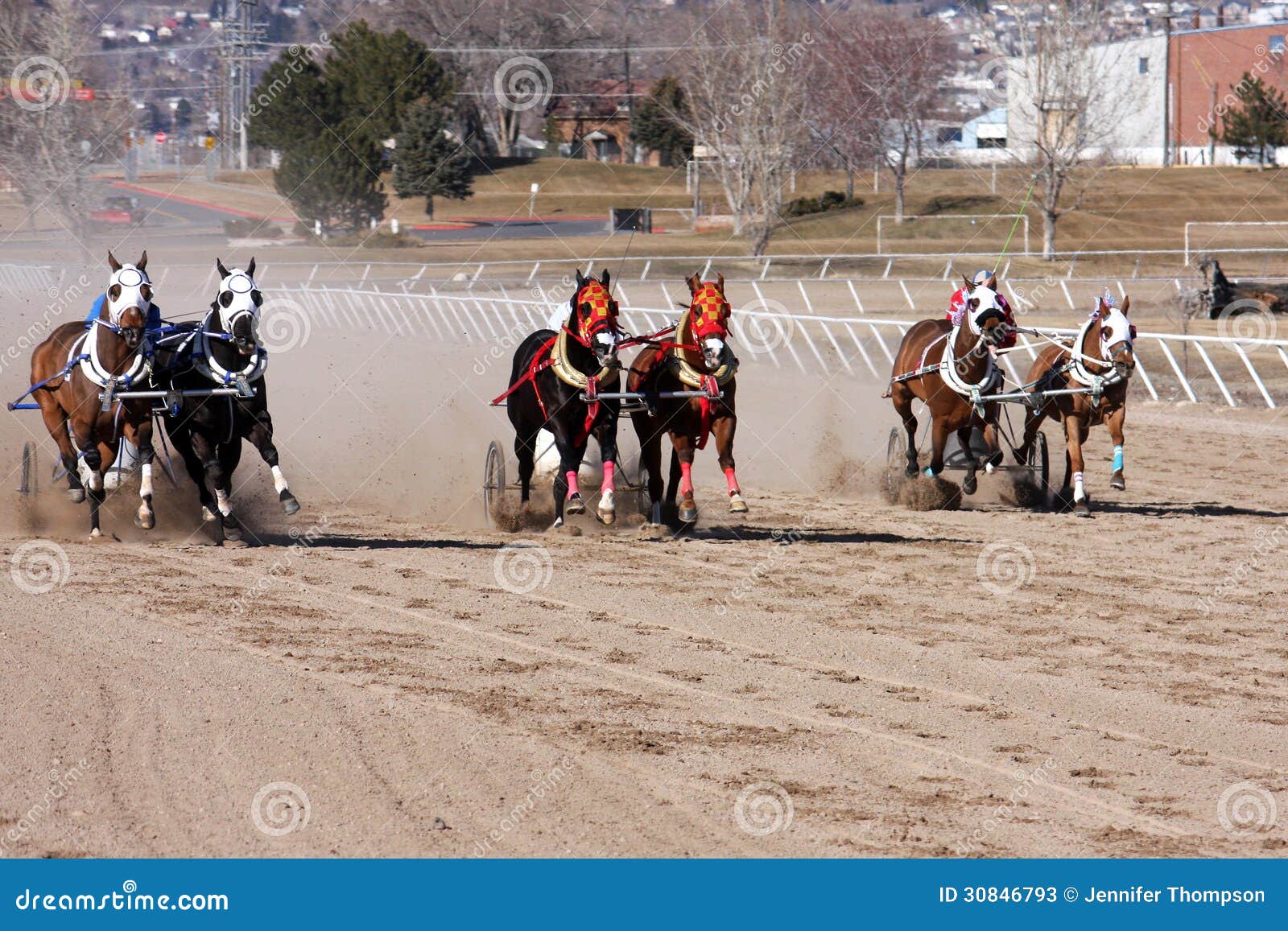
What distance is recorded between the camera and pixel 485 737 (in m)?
6.59

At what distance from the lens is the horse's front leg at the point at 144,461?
36.1ft

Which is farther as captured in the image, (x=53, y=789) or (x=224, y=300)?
(x=224, y=300)

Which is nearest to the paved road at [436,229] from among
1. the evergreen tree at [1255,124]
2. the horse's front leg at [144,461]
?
the evergreen tree at [1255,124]

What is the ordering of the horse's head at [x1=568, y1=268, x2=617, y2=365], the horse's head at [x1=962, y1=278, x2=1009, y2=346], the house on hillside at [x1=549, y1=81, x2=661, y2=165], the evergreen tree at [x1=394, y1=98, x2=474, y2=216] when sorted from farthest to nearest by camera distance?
the house on hillside at [x1=549, y1=81, x2=661, y2=165], the evergreen tree at [x1=394, y1=98, x2=474, y2=216], the horse's head at [x1=962, y1=278, x2=1009, y2=346], the horse's head at [x1=568, y1=268, x2=617, y2=365]

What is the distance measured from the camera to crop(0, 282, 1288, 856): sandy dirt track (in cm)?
557

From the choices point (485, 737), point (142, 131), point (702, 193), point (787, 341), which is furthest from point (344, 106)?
point (485, 737)

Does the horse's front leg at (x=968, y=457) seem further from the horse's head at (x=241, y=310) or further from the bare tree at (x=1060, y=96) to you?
the bare tree at (x=1060, y=96)

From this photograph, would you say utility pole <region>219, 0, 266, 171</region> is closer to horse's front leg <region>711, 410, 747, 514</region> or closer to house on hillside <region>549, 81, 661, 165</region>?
house on hillside <region>549, 81, 661, 165</region>

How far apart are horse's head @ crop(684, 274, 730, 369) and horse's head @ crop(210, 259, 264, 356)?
3023mm

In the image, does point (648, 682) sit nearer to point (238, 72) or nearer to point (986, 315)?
point (986, 315)

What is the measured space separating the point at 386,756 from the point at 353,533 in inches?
251

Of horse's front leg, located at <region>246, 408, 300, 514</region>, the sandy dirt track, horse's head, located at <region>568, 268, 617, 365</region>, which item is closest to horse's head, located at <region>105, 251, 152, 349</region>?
horse's front leg, located at <region>246, 408, 300, 514</region>

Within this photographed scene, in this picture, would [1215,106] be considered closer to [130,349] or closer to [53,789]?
[130,349]

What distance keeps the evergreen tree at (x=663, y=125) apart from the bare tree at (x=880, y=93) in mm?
4749
